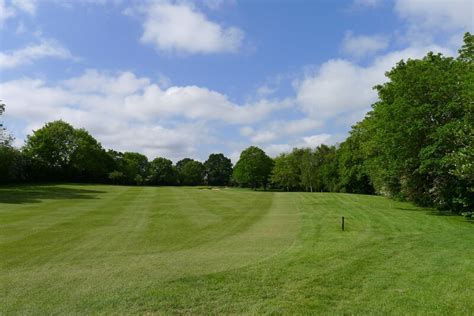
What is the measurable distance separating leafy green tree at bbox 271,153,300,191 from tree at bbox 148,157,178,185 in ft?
108

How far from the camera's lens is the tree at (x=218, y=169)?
132000 millimetres

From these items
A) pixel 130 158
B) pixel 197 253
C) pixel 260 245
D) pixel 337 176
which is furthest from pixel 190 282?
pixel 130 158

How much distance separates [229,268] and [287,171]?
85406mm

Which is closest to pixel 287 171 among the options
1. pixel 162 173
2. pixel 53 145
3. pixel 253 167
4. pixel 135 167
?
pixel 253 167

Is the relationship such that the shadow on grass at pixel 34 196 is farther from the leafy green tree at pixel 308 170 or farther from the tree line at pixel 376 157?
the leafy green tree at pixel 308 170

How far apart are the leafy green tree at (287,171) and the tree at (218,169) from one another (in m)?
37.0

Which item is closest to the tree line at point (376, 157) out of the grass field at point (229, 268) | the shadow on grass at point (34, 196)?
the grass field at point (229, 268)

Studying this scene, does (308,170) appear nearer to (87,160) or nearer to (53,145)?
(87,160)


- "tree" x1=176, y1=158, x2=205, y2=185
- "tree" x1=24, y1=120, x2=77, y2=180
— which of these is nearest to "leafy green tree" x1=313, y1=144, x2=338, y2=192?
"tree" x1=176, y1=158, x2=205, y2=185

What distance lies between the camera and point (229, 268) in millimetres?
10047

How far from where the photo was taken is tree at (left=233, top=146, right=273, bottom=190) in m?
98.4

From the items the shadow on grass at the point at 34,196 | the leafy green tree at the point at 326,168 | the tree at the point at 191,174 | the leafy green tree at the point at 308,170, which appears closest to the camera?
the shadow on grass at the point at 34,196

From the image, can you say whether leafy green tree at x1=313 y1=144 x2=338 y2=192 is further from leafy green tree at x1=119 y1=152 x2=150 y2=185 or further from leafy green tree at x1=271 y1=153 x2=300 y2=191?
leafy green tree at x1=119 y1=152 x2=150 y2=185

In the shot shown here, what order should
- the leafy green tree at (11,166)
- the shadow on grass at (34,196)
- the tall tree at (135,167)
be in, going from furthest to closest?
the tall tree at (135,167)
the leafy green tree at (11,166)
the shadow on grass at (34,196)
